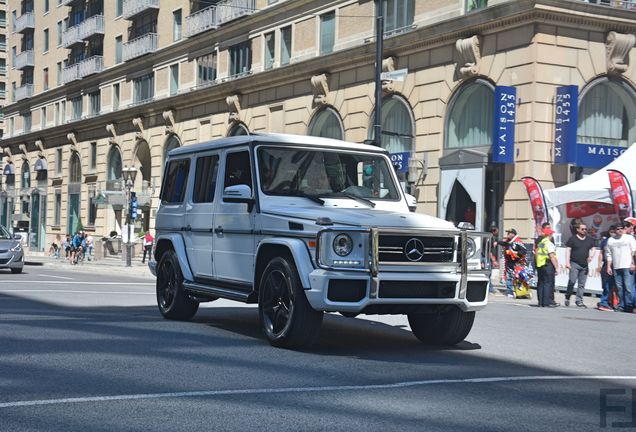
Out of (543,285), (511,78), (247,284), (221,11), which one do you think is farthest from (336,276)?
(221,11)

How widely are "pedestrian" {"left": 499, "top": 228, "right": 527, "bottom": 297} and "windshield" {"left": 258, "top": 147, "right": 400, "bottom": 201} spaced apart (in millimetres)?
11725

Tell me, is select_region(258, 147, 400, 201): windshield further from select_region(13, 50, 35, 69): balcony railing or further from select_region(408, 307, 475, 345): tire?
select_region(13, 50, 35, 69): balcony railing

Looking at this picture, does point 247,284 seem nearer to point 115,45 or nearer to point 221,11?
point 221,11

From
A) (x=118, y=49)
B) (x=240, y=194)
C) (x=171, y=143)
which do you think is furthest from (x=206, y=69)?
(x=240, y=194)

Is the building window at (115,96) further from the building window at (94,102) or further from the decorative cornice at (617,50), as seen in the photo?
the decorative cornice at (617,50)

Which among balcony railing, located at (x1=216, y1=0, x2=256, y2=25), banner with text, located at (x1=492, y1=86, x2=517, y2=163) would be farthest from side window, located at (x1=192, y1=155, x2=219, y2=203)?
balcony railing, located at (x1=216, y1=0, x2=256, y2=25)

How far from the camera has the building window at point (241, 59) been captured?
38969mm

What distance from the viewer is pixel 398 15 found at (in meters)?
30.4

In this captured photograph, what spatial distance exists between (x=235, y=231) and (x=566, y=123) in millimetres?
16920

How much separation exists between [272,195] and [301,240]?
42.5 inches

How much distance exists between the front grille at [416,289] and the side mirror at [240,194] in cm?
197

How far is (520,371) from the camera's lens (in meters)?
8.45

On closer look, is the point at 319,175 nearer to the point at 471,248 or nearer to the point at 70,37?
the point at 471,248

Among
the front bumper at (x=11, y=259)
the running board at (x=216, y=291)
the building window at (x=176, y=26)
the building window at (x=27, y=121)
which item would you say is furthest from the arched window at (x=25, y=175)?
the running board at (x=216, y=291)
